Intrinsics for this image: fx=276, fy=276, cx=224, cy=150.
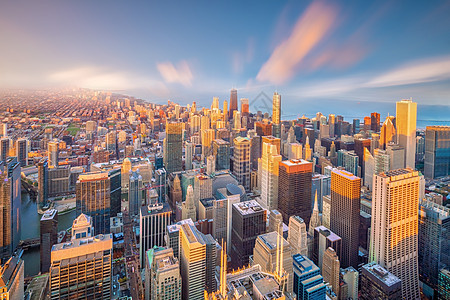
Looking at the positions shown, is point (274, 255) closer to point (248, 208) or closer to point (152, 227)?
point (248, 208)

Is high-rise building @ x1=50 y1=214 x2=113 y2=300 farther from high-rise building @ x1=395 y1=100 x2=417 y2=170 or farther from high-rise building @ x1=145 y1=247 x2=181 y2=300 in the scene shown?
high-rise building @ x1=395 y1=100 x2=417 y2=170

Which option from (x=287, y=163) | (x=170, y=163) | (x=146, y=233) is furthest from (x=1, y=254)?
(x=287, y=163)

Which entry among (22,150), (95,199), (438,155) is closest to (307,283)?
(95,199)

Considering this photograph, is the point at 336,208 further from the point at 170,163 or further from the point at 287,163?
the point at 170,163

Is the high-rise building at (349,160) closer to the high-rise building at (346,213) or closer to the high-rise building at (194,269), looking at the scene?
the high-rise building at (346,213)

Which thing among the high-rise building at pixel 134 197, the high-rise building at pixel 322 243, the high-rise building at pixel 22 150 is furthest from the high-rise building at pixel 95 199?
the high-rise building at pixel 322 243

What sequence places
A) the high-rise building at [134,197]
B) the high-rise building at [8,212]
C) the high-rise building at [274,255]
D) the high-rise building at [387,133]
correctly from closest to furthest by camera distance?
the high-rise building at [274,255], the high-rise building at [8,212], the high-rise building at [134,197], the high-rise building at [387,133]
